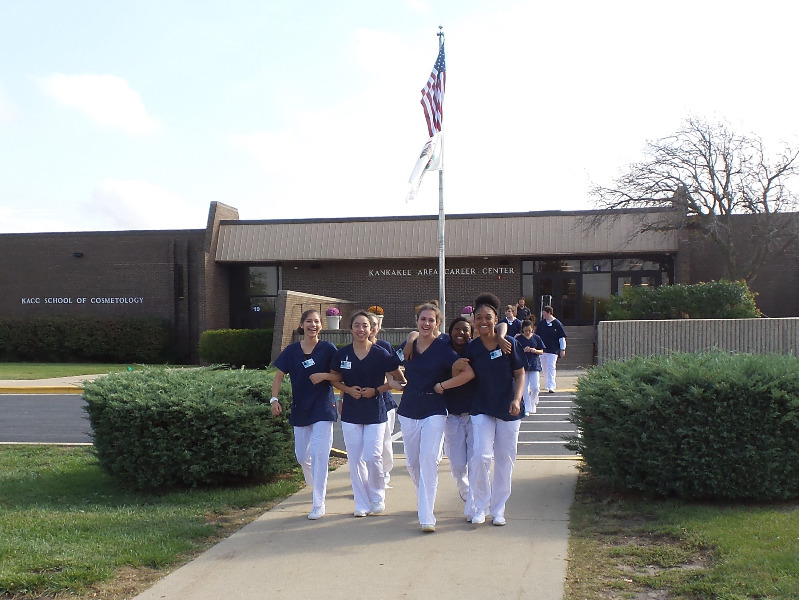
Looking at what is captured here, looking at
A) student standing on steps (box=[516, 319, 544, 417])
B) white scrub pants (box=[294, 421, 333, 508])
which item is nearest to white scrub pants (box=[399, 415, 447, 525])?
white scrub pants (box=[294, 421, 333, 508])

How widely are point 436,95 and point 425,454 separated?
12.6 metres

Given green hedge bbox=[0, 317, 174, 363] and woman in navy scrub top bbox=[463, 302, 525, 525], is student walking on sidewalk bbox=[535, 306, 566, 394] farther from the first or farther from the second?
green hedge bbox=[0, 317, 174, 363]

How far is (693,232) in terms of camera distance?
89.5 feet

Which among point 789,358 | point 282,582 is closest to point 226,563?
point 282,582

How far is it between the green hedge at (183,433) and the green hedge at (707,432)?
310 centimetres

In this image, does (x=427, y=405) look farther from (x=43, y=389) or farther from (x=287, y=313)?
(x=287, y=313)

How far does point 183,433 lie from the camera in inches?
298

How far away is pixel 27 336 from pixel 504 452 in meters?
29.1

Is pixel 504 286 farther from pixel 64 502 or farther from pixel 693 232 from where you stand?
pixel 64 502

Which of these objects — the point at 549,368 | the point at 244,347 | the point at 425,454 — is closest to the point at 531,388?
the point at 549,368

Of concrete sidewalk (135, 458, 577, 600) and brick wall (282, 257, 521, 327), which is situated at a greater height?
brick wall (282, 257, 521, 327)

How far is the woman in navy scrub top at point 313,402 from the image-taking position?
6.85 meters

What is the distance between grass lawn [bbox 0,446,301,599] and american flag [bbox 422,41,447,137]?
10.9m

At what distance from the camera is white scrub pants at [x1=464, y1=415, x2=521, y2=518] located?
643 cm
